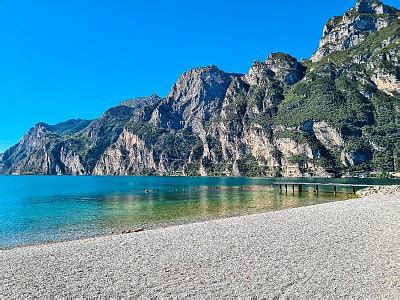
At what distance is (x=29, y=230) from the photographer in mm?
31250

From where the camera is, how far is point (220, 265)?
14805 mm

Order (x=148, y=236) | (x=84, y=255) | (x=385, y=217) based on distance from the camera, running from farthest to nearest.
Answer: (x=385, y=217), (x=148, y=236), (x=84, y=255)

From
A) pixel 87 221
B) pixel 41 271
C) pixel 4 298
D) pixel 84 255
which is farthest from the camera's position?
pixel 87 221

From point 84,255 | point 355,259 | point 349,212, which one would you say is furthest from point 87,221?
point 355,259

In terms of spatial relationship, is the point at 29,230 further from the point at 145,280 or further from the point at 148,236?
the point at 145,280

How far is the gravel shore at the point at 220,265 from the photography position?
11961 mm

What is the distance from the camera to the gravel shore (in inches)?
471

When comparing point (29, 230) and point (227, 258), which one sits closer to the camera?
point (227, 258)

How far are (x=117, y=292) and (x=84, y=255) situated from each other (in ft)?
19.8

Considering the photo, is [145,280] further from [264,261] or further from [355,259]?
[355,259]

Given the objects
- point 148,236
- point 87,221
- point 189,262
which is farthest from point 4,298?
point 87,221

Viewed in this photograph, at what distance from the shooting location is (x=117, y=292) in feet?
39.0

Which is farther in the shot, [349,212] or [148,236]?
[349,212]

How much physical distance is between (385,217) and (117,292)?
915 inches
